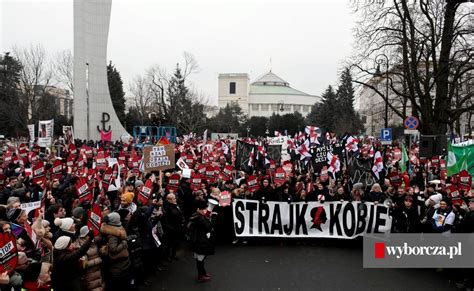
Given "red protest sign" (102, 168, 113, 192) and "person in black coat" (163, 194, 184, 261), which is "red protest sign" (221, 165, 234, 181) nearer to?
"red protest sign" (102, 168, 113, 192)

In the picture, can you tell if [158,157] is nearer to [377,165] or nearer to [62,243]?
[62,243]

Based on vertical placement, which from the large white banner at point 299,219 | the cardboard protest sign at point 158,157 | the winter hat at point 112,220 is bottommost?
the large white banner at point 299,219

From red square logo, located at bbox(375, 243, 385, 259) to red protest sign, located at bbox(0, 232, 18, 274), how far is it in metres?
6.56

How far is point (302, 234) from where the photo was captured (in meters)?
10.2

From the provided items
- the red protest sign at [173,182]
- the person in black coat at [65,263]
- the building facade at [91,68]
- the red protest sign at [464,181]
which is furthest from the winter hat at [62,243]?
the building facade at [91,68]

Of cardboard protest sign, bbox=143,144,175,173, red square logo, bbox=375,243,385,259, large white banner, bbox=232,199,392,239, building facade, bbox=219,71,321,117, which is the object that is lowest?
red square logo, bbox=375,243,385,259

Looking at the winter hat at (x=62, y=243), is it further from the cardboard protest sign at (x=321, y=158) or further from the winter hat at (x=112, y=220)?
the cardboard protest sign at (x=321, y=158)

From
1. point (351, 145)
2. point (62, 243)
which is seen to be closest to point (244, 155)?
point (351, 145)

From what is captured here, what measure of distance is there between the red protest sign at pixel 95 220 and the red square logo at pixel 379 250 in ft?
17.4

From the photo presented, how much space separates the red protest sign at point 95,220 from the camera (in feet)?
20.7

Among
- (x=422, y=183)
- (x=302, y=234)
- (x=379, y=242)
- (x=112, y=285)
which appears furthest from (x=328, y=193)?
(x=112, y=285)

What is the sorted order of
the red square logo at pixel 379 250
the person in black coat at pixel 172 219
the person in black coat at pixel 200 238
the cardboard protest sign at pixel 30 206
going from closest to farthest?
the cardboard protest sign at pixel 30 206, the person in black coat at pixel 200 238, the red square logo at pixel 379 250, the person in black coat at pixel 172 219

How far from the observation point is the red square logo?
28.1ft

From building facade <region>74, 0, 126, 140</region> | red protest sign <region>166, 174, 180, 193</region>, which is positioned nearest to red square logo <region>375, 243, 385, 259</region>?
red protest sign <region>166, 174, 180, 193</region>
